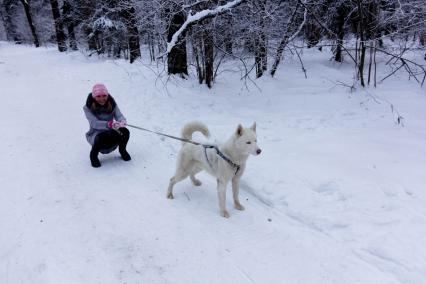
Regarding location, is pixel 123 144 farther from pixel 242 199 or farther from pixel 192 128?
pixel 242 199

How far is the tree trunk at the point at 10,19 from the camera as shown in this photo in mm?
35150

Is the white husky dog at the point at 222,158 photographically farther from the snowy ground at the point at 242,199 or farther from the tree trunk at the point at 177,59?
the tree trunk at the point at 177,59

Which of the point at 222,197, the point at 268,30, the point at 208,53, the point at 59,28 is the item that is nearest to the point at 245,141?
the point at 222,197

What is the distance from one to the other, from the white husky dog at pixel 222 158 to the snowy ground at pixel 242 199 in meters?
0.35

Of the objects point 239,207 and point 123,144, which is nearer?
point 239,207

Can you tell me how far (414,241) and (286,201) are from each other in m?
1.52

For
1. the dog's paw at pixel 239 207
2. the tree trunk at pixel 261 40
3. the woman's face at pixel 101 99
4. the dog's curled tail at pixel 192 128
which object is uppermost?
the tree trunk at pixel 261 40

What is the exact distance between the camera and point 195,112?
27.6ft

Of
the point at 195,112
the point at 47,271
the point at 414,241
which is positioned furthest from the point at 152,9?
the point at 414,241

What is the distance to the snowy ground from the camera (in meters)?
3.34

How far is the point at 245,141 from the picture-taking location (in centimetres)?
397

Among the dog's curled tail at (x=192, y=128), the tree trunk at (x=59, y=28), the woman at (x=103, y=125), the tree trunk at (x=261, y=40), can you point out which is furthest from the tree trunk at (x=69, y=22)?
the dog's curled tail at (x=192, y=128)

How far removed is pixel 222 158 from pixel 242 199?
34.8 inches

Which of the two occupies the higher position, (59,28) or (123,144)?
(59,28)
